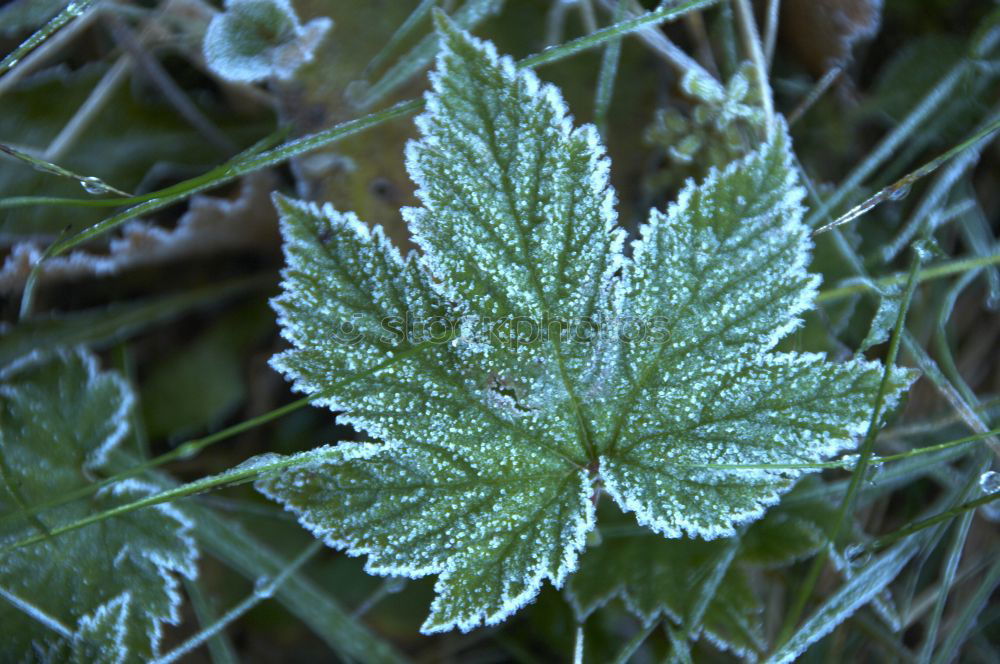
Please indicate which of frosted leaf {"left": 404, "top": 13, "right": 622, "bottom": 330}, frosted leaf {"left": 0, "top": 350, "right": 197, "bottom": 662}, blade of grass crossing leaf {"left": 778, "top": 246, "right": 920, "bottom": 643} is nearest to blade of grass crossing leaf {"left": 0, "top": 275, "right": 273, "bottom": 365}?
frosted leaf {"left": 0, "top": 350, "right": 197, "bottom": 662}

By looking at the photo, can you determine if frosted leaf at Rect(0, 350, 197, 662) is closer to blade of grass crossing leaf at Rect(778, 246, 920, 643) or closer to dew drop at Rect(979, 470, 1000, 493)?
blade of grass crossing leaf at Rect(778, 246, 920, 643)

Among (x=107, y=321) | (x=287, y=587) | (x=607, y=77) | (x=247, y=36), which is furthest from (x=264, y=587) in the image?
(x=607, y=77)

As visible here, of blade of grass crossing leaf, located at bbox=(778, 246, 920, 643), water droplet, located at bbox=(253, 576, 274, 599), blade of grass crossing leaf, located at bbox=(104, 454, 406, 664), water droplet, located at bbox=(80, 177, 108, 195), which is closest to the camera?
blade of grass crossing leaf, located at bbox=(778, 246, 920, 643)

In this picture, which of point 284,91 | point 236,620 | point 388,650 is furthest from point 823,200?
point 236,620

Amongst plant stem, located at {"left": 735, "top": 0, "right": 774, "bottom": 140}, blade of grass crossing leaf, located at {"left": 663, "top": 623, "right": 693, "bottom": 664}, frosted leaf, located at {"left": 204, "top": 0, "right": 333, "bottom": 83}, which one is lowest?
blade of grass crossing leaf, located at {"left": 663, "top": 623, "right": 693, "bottom": 664}

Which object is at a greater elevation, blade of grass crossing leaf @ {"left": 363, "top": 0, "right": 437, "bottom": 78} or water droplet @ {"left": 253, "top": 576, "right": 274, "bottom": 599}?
blade of grass crossing leaf @ {"left": 363, "top": 0, "right": 437, "bottom": 78}

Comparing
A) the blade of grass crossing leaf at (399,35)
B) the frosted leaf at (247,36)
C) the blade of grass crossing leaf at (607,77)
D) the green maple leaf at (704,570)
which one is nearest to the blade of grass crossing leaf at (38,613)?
the green maple leaf at (704,570)

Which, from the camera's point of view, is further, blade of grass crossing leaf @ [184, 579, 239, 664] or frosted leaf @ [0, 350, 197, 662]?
blade of grass crossing leaf @ [184, 579, 239, 664]
